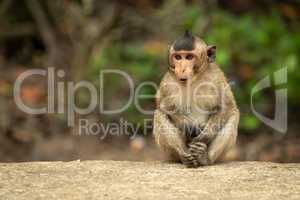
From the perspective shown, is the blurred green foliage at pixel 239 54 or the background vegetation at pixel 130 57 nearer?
the background vegetation at pixel 130 57

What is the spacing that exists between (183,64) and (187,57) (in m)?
0.15

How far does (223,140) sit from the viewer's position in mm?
8445

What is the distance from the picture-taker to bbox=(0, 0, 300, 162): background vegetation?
1402 centimetres

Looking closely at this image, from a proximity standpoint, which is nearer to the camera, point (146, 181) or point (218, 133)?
point (146, 181)

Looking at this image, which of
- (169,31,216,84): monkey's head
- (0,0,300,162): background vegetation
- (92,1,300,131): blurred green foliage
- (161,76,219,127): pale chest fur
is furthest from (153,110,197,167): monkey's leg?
(92,1,300,131): blurred green foliage

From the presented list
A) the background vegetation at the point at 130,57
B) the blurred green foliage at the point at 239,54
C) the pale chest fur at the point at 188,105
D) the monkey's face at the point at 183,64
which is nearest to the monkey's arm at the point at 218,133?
the pale chest fur at the point at 188,105

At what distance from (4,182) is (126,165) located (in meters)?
1.47

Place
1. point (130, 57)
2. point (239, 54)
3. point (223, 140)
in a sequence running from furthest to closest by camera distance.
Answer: point (130, 57) → point (239, 54) → point (223, 140)

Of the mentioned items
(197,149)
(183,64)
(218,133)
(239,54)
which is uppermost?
→ (183,64)

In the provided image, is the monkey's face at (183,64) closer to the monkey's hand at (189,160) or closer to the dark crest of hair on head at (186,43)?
the dark crest of hair on head at (186,43)

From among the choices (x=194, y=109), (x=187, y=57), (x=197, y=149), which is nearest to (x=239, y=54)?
(x=194, y=109)

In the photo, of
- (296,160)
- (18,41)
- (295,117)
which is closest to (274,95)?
(295,117)

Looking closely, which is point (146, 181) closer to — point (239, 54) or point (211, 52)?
point (211, 52)

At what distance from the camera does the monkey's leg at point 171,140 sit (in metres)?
8.41
